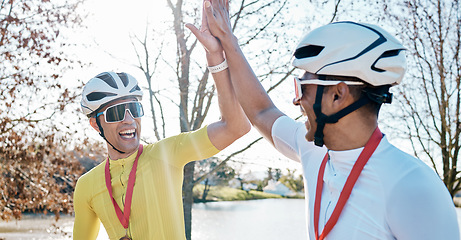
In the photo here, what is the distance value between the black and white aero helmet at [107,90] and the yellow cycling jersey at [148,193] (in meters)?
0.45

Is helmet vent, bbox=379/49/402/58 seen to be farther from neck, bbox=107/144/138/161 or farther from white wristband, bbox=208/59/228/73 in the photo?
neck, bbox=107/144/138/161

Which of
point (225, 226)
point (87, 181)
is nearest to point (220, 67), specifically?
point (87, 181)

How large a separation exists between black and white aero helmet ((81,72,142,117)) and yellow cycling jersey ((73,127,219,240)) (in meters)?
0.45

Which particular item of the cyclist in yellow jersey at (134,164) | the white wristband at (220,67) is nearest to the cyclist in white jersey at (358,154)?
the white wristband at (220,67)

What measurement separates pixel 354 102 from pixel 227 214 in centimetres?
4787

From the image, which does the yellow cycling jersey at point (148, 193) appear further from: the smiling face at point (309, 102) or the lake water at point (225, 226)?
the lake water at point (225, 226)

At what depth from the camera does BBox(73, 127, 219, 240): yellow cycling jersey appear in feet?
9.66

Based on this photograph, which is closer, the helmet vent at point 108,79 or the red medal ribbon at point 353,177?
the red medal ribbon at point 353,177

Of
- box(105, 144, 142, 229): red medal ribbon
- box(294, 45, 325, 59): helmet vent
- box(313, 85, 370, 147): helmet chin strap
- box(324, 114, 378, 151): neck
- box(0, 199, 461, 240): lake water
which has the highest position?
box(294, 45, 325, 59): helmet vent

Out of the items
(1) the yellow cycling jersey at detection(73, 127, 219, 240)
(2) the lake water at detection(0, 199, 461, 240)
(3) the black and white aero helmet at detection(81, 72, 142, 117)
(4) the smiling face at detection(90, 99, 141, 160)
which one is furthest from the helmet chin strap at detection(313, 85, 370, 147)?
(2) the lake water at detection(0, 199, 461, 240)

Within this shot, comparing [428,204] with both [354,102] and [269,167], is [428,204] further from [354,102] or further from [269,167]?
[269,167]

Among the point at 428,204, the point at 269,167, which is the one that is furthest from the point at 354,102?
the point at 269,167

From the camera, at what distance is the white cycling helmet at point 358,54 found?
1.76m

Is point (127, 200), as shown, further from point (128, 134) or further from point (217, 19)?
point (217, 19)
